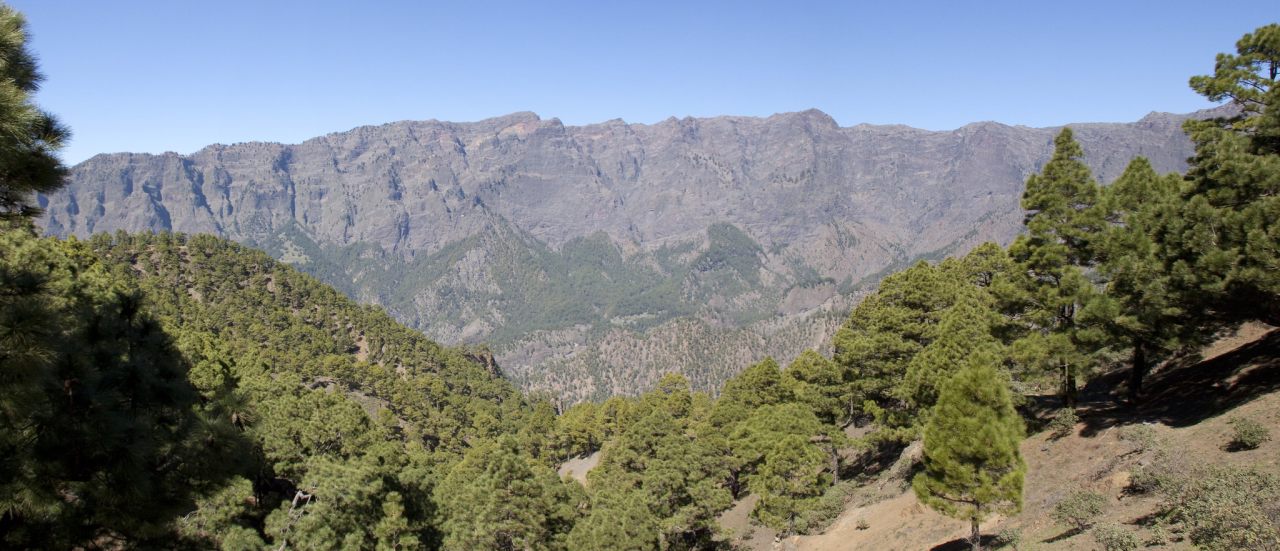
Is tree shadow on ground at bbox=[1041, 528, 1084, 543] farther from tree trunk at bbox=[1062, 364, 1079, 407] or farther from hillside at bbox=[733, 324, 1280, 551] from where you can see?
tree trunk at bbox=[1062, 364, 1079, 407]

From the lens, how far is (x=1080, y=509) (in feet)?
63.1

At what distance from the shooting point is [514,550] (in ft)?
107

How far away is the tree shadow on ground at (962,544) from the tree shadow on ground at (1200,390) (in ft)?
24.3

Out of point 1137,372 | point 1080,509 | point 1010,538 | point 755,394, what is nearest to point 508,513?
point 1010,538

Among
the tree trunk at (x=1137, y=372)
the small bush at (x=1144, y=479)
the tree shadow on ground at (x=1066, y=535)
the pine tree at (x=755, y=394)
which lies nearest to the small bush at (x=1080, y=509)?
the tree shadow on ground at (x=1066, y=535)

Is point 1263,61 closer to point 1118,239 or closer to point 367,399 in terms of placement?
point 1118,239

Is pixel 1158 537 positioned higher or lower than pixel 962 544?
higher

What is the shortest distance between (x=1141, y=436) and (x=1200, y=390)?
6.87 m

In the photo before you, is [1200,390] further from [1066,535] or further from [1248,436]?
[1066,535]

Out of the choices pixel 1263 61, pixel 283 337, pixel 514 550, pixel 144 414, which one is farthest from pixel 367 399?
pixel 1263 61

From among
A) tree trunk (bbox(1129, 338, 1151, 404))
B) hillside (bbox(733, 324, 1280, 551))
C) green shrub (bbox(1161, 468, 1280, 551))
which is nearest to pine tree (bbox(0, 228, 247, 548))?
green shrub (bbox(1161, 468, 1280, 551))

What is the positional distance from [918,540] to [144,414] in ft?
82.9

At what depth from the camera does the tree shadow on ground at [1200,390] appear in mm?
22781

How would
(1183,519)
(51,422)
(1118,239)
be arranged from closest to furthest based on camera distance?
(51,422) < (1183,519) < (1118,239)
